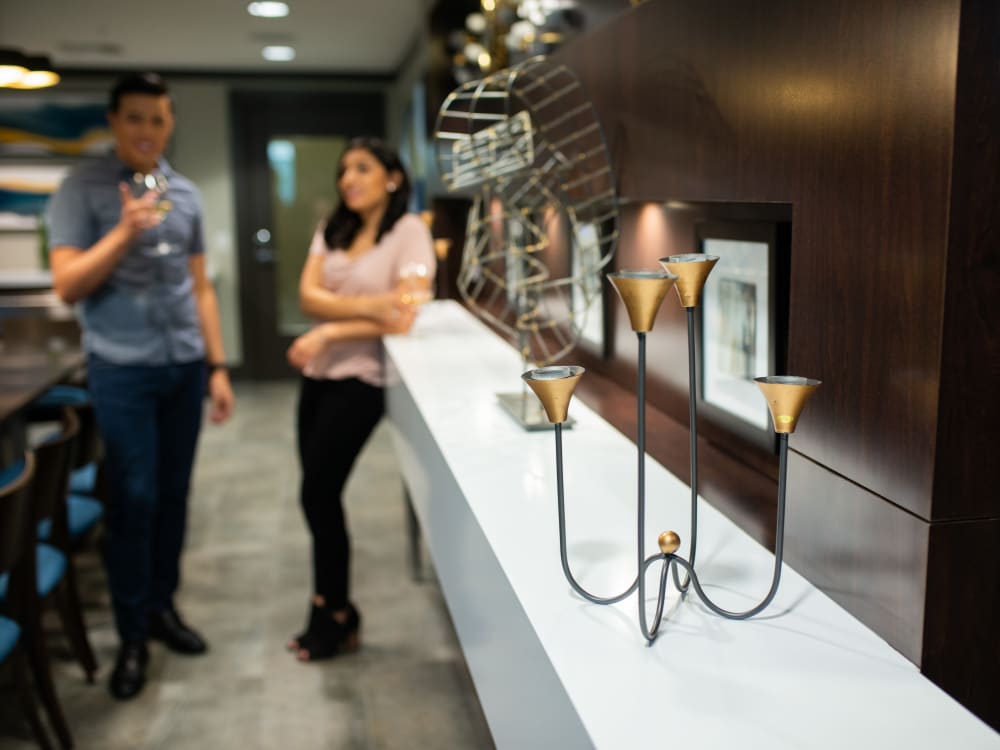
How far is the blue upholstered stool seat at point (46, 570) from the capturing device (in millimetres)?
2164

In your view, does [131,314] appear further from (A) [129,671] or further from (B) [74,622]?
(A) [129,671]

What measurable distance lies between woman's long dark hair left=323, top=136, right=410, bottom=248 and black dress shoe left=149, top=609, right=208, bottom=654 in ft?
3.88

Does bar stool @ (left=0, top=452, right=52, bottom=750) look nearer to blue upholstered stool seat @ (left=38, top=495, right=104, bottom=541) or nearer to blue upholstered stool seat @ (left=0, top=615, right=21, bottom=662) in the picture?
blue upholstered stool seat @ (left=0, top=615, right=21, bottom=662)

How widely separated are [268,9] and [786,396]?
4559 mm

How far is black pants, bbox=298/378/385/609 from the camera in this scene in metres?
2.50

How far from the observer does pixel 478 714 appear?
239 centimetres

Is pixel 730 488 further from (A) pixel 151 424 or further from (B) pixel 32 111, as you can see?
(B) pixel 32 111

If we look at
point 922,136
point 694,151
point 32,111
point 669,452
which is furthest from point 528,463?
point 32,111

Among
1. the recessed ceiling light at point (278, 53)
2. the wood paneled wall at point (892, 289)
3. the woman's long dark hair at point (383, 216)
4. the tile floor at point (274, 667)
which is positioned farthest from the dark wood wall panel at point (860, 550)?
the recessed ceiling light at point (278, 53)

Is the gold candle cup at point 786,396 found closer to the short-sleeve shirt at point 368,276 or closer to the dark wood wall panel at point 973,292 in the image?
the dark wood wall panel at point 973,292

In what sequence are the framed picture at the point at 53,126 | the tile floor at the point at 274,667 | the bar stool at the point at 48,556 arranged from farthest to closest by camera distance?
the framed picture at the point at 53,126, the tile floor at the point at 274,667, the bar stool at the point at 48,556

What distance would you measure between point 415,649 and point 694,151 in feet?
5.94

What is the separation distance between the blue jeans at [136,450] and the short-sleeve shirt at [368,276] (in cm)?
38

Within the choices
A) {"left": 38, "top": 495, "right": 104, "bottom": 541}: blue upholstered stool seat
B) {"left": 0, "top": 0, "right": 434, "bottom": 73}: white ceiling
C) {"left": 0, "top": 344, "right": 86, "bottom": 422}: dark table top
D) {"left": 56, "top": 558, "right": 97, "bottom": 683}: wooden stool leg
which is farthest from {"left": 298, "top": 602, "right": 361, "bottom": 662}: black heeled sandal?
{"left": 0, "top": 0, "right": 434, "bottom": 73}: white ceiling
